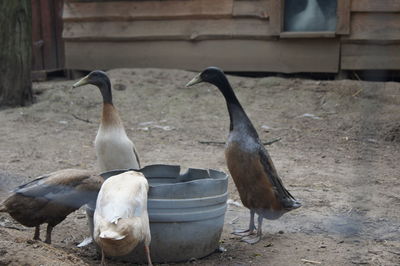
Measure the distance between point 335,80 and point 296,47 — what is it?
2.19 ft

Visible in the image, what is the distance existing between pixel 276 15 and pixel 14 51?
10.9 feet

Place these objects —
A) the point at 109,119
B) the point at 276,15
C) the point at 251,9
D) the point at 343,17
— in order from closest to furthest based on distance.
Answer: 1. the point at 109,119
2. the point at 343,17
3. the point at 276,15
4. the point at 251,9

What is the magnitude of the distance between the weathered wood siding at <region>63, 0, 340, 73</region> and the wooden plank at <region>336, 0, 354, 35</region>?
0.21 metres

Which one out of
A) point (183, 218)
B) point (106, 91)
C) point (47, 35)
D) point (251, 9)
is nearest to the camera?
point (183, 218)

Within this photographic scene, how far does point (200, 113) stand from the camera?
303 inches

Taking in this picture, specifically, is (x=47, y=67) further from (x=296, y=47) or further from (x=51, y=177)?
(x=51, y=177)

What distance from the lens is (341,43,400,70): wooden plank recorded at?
7.68 meters

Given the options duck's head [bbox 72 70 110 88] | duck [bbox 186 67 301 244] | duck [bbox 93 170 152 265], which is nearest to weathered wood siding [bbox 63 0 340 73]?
duck's head [bbox 72 70 110 88]

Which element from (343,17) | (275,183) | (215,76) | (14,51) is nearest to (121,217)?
(275,183)

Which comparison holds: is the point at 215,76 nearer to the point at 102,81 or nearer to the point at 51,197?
the point at 102,81

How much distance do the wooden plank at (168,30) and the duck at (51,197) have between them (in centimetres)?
520

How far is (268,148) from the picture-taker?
6.44 metres

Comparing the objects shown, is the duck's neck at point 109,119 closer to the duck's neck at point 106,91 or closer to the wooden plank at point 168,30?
the duck's neck at point 106,91

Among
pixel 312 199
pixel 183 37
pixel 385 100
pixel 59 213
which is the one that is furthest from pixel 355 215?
pixel 183 37
